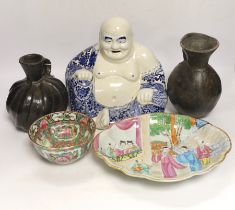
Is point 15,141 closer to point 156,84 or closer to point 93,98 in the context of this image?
point 93,98

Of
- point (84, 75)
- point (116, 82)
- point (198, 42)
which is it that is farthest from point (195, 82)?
point (84, 75)

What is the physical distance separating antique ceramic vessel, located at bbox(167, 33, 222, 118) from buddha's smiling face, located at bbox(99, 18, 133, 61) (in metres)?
0.20

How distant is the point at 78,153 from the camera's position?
5.36 ft

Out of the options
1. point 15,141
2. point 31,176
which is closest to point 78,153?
point 31,176

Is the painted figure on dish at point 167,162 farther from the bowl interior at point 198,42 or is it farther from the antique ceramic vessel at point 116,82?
the bowl interior at point 198,42

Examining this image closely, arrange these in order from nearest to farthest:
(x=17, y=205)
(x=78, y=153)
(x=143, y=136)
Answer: (x=17, y=205)
(x=78, y=153)
(x=143, y=136)

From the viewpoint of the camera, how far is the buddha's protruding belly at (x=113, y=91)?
5.98ft

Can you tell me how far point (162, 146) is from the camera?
1755mm

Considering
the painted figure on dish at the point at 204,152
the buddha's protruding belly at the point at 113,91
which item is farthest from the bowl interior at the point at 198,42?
the painted figure on dish at the point at 204,152

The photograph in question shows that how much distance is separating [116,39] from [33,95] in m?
0.35

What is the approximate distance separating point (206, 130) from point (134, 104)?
0.92ft

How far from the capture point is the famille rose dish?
161 centimetres

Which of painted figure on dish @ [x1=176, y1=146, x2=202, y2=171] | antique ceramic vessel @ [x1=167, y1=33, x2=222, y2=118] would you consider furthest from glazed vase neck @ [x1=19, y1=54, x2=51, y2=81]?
painted figure on dish @ [x1=176, y1=146, x2=202, y2=171]

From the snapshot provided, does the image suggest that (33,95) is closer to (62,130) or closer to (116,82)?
(62,130)
